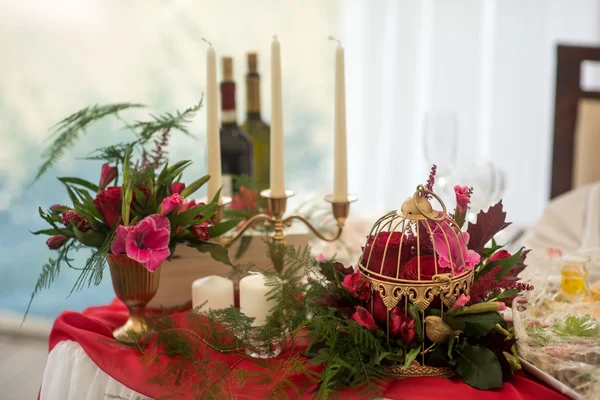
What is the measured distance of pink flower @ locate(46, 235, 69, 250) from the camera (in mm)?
880

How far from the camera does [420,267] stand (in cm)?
75

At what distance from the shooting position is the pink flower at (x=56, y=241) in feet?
2.89

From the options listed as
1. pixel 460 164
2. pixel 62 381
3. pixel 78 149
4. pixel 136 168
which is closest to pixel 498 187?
pixel 460 164

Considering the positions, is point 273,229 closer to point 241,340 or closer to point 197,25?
point 241,340

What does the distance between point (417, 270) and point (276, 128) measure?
0.35 metres

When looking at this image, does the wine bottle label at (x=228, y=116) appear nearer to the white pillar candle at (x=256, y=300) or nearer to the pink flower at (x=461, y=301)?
the white pillar candle at (x=256, y=300)

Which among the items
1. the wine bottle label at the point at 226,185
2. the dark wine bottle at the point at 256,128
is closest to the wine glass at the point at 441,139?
the dark wine bottle at the point at 256,128

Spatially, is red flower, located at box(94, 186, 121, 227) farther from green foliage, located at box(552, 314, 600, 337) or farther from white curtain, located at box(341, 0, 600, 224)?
white curtain, located at box(341, 0, 600, 224)

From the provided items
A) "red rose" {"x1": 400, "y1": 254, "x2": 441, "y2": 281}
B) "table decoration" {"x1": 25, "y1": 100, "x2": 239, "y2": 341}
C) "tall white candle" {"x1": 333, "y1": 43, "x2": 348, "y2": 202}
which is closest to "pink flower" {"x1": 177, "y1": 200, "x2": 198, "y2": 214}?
"table decoration" {"x1": 25, "y1": 100, "x2": 239, "y2": 341}

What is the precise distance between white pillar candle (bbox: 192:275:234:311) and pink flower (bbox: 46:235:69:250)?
197mm

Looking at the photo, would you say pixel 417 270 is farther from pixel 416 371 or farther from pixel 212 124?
pixel 212 124

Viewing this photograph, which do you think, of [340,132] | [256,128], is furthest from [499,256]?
[256,128]

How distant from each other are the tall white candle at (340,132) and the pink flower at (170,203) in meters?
0.27

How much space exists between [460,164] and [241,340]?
2.65ft
